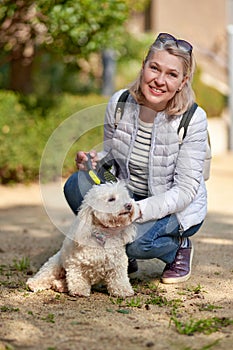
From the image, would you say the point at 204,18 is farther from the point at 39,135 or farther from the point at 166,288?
the point at 166,288

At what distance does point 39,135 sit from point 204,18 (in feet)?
37.7

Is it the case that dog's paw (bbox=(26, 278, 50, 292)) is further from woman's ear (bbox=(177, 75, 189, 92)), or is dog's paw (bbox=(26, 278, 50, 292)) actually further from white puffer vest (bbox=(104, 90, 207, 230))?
woman's ear (bbox=(177, 75, 189, 92))

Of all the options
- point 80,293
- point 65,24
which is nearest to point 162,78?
point 80,293

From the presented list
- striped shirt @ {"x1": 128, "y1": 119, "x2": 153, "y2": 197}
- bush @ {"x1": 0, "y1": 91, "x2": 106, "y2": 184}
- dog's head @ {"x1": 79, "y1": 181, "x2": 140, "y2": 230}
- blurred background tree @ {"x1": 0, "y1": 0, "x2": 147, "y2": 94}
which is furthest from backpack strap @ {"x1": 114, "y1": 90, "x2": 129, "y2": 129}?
bush @ {"x1": 0, "y1": 91, "x2": 106, "y2": 184}

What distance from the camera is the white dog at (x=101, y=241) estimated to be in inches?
165

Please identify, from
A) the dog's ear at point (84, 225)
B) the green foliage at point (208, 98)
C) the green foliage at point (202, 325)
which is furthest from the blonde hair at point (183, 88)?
the green foliage at point (208, 98)

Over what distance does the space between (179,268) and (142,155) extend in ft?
2.74

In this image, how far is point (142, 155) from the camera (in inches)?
183

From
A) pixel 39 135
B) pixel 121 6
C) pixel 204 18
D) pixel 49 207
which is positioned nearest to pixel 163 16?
Answer: pixel 204 18

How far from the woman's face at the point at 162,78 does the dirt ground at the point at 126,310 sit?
1.24 meters

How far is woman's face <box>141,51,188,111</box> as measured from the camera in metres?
4.49

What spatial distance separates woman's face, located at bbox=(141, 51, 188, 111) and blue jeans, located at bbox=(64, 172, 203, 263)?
0.68m

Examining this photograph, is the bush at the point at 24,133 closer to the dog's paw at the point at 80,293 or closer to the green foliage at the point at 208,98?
the green foliage at the point at 208,98

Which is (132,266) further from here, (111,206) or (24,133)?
(24,133)
